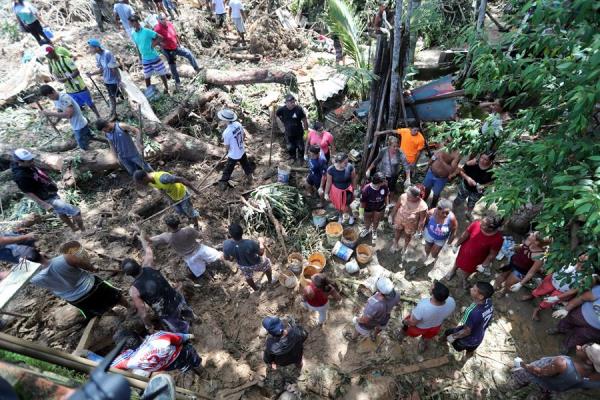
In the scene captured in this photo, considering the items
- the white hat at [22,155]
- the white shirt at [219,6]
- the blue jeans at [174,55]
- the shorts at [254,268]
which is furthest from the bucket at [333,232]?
the white shirt at [219,6]

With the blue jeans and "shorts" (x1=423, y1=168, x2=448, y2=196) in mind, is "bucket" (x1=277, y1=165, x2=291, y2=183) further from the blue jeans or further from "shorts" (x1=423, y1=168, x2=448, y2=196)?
the blue jeans

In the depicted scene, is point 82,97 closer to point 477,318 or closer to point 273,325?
point 273,325

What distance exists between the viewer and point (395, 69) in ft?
22.8

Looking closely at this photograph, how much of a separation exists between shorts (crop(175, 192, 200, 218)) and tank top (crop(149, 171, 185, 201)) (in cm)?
14

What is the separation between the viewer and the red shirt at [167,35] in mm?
8570

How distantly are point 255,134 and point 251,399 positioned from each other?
22.2 feet

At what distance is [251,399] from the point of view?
4648mm

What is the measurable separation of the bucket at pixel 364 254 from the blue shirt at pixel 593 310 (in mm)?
3127

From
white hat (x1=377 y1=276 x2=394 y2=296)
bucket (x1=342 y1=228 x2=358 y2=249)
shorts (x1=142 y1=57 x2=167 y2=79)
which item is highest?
shorts (x1=142 y1=57 x2=167 y2=79)

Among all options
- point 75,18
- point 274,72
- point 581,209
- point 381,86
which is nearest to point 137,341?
point 581,209

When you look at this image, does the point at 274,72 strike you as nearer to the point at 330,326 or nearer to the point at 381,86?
the point at 381,86

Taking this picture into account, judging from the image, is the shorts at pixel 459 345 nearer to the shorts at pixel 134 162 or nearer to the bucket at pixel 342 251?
the bucket at pixel 342 251

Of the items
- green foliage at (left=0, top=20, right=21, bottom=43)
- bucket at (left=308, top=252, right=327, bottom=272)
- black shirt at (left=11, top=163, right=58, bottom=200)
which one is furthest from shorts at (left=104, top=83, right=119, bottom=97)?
green foliage at (left=0, top=20, right=21, bottom=43)

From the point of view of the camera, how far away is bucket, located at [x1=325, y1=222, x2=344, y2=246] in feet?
21.3
